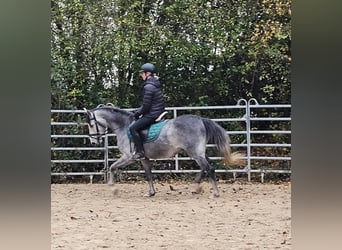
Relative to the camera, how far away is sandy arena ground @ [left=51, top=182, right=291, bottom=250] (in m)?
3.30

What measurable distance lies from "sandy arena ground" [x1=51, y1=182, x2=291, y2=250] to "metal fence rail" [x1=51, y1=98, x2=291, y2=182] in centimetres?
21

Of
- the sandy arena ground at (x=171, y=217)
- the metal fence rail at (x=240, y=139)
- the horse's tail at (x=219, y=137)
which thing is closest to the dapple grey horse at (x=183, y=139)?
the horse's tail at (x=219, y=137)

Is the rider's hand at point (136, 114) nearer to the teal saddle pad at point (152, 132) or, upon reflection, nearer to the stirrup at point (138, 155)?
the teal saddle pad at point (152, 132)

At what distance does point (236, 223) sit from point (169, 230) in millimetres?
565

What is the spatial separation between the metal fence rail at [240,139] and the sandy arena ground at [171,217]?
0.21 meters

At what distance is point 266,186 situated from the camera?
5.80 meters

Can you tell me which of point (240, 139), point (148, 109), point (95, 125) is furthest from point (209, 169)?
point (240, 139)

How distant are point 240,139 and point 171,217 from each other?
2.22 metres

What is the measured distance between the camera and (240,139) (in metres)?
6.16

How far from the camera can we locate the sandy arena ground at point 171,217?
3.30m
